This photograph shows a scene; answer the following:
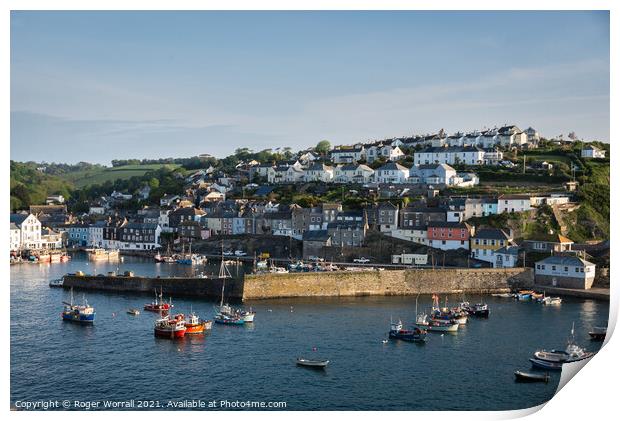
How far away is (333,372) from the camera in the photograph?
30.2ft

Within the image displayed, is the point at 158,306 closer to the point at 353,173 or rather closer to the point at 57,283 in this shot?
the point at 57,283

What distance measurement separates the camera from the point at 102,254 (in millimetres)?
23219

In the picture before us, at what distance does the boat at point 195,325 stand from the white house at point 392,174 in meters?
15.3

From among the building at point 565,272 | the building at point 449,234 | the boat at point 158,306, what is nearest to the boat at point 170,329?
the boat at point 158,306

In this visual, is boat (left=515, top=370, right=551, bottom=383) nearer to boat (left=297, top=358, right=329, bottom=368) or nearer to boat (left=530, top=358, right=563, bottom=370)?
boat (left=530, top=358, right=563, bottom=370)

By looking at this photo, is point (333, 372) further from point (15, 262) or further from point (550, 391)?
point (15, 262)

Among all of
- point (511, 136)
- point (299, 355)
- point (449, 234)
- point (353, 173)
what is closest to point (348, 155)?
point (353, 173)

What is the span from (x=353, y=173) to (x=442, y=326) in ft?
54.0

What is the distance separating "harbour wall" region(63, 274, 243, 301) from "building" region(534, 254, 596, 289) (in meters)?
6.69

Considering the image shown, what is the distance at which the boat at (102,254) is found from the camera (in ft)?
74.9

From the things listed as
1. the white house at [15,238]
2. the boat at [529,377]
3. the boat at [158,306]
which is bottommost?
the boat at [529,377]

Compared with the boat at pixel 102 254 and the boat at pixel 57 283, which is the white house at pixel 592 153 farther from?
the boat at pixel 57 283

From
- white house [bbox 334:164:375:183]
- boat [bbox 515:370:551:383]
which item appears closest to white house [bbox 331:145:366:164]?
white house [bbox 334:164:375:183]
